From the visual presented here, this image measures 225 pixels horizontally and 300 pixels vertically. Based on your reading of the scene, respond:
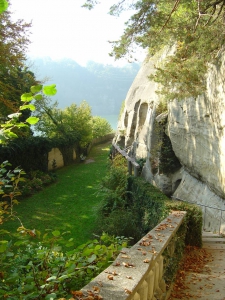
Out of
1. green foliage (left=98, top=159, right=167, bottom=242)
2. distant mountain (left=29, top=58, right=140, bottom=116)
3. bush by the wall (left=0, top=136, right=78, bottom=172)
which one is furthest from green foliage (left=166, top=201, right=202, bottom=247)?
distant mountain (left=29, top=58, right=140, bottom=116)

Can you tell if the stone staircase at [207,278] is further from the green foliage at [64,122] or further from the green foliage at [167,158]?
the green foliage at [64,122]

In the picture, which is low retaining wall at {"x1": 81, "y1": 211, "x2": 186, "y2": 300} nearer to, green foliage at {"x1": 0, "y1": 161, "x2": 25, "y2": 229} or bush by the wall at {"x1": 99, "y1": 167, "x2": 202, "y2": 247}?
green foliage at {"x1": 0, "y1": 161, "x2": 25, "y2": 229}

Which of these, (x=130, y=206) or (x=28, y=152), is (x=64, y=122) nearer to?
(x=28, y=152)

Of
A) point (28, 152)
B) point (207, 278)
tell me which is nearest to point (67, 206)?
point (28, 152)

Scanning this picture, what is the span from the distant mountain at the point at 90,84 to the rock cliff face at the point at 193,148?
132 metres

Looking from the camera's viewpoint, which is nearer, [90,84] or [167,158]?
[167,158]

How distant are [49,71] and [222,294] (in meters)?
159

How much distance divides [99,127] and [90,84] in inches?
4730

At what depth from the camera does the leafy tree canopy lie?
7.82 m

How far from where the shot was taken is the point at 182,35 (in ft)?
26.9

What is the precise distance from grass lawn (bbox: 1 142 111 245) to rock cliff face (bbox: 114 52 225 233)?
3.97m

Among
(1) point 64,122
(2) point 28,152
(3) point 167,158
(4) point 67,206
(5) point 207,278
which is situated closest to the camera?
(5) point 207,278

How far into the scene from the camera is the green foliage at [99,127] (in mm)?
41203

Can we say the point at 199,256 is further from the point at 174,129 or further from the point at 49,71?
the point at 49,71
